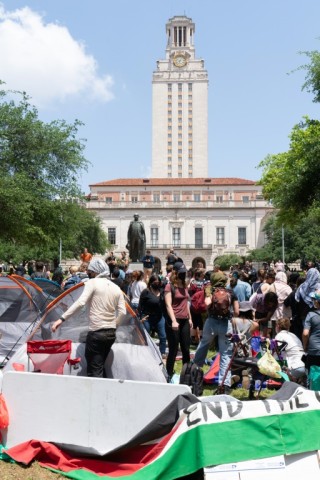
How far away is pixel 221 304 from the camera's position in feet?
23.6

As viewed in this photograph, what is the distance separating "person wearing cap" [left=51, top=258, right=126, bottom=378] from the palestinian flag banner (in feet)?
4.74

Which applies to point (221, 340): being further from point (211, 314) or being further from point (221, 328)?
point (211, 314)

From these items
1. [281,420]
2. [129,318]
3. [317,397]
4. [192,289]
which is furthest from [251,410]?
[192,289]

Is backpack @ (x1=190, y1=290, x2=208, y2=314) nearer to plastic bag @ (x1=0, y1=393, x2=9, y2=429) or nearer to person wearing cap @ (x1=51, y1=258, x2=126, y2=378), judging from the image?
person wearing cap @ (x1=51, y1=258, x2=126, y2=378)

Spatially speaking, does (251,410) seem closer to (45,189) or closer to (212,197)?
(45,189)

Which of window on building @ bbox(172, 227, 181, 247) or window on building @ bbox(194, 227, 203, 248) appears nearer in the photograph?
window on building @ bbox(194, 227, 203, 248)

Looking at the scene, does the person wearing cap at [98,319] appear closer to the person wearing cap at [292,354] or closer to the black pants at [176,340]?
the black pants at [176,340]

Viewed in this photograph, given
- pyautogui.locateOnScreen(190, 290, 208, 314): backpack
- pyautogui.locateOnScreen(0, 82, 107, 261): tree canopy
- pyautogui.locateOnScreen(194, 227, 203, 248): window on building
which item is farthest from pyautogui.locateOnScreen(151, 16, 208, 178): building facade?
pyautogui.locateOnScreen(190, 290, 208, 314): backpack

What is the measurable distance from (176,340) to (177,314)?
36cm

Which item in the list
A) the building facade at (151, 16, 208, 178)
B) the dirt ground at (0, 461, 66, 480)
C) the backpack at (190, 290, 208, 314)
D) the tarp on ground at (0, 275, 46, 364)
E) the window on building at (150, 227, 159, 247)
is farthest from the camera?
the building facade at (151, 16, 208, 178)

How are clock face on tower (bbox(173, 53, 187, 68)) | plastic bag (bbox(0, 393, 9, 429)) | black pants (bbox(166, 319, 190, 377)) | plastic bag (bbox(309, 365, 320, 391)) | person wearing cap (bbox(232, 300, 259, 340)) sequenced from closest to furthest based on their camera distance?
1. plastic bag (bbox(0, 393, 9, 429))
2. plastic bag (bbox(309, 365, 320, 391))
3. person wearing cap (bbox(232, 300, 259, 340))
4. black pants (bbox(166, 319, 190, 377))
5. clock face on tower (bbox(173, 53, 187, 68))

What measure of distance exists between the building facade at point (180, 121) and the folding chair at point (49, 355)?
3899 inches

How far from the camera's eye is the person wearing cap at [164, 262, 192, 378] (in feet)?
25.3

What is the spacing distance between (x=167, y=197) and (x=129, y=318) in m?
84.9
